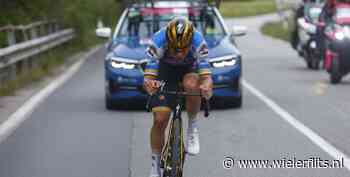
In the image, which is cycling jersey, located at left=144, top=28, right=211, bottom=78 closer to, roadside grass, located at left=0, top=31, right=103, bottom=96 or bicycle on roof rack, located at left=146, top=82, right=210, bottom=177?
bicycle on roof rack, located at left=146, top=82, right=210, bottom=177

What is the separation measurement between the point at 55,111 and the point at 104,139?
343 centimetres

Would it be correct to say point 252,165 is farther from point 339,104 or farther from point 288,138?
point 339,104

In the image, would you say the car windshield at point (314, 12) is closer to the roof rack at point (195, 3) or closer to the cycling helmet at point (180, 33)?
the roof rack at point (195, 3)

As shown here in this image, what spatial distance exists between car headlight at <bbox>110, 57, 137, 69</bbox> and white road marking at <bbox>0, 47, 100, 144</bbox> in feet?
4.78

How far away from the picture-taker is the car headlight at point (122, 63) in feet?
50.5

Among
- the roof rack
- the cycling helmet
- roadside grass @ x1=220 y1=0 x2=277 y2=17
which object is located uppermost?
the cycling helmet

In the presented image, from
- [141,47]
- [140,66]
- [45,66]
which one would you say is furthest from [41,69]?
[140,66]

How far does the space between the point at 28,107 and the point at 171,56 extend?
305 inches

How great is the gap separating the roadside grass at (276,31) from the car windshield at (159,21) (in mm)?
27003

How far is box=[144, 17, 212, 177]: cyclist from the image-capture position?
8.92m

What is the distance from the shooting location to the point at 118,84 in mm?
15492

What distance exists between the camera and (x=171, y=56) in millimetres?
9133

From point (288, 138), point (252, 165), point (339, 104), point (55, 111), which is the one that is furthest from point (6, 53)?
point (252, 165)

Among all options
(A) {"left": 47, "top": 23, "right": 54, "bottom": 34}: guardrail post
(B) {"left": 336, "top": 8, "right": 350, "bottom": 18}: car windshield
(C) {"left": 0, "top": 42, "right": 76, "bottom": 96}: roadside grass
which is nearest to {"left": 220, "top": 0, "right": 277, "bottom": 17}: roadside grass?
(C) {"left": 0, "top": 42, "right": 76, "bottom": 96}: roadside grass
